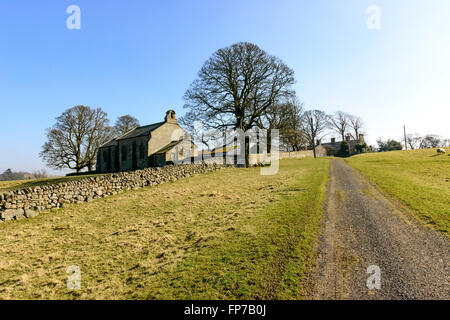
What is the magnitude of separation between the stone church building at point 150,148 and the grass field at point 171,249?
2179 cm

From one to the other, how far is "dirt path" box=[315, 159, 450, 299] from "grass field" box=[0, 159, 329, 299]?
20.2 inches

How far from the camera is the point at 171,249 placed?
23.3 ft

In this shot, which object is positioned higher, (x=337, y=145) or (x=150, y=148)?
(x=337, y=145)

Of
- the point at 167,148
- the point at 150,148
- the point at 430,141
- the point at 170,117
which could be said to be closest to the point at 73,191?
the point at 167,148

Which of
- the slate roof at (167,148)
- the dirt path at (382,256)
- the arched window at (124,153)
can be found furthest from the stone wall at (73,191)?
the arched window at (124,153)

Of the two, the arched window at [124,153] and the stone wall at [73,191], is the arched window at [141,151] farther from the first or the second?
the stone wall at [73,191]

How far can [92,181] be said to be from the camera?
610 inches

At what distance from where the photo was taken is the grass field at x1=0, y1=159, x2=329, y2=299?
195 inches

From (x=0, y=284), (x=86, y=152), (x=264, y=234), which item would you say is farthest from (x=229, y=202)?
(x=86, y=152)

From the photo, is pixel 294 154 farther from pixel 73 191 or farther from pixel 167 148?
pixel 73 191

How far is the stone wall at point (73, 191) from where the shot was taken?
11562 mm

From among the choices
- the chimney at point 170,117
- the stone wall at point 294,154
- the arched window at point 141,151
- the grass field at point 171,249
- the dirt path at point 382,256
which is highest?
the chimney at point 170,117

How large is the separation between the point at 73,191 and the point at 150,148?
21.3 meters

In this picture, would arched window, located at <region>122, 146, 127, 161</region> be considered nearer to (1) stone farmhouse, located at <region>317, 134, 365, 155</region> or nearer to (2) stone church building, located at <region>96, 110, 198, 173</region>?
(2) stone church building, located at <region>96, 110, 198, 173</region>
